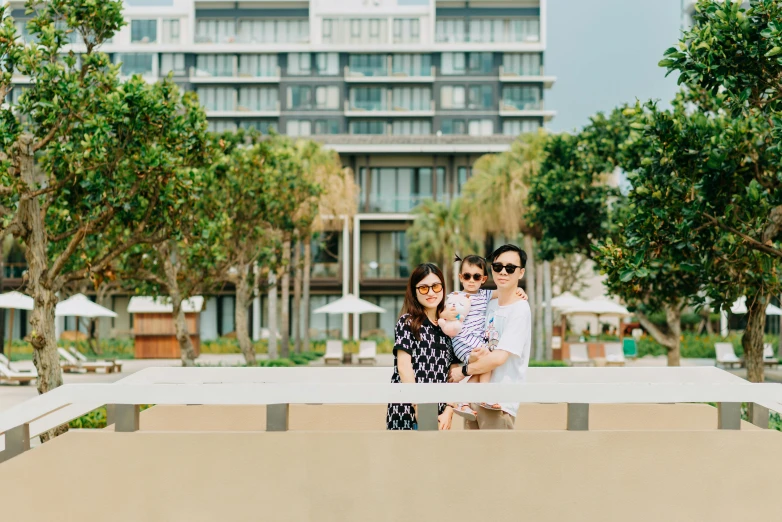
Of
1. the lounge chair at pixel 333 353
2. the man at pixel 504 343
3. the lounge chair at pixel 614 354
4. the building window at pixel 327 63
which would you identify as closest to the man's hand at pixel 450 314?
the man at pixel 504 343

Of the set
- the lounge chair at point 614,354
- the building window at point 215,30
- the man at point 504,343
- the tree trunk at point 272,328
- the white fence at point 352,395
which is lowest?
the lounge chair at point 614,354

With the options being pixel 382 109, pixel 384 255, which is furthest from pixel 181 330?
pixel 382 109

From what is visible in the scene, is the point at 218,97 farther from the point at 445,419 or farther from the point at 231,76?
the point at 445,419

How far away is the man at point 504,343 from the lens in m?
5.26

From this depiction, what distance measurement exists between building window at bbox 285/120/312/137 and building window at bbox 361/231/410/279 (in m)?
15.2

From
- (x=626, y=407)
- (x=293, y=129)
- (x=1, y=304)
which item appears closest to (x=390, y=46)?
(x=293, y=129)

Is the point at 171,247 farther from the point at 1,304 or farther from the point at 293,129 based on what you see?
the point at 293,129

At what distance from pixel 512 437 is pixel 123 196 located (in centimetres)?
876

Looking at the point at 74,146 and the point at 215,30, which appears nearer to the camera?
the point at 74,146

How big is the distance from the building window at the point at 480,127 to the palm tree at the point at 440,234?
2105 cm

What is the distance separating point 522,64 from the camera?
69.3m

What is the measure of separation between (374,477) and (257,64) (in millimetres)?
66769

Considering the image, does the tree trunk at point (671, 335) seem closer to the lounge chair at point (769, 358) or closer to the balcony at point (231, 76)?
the lounge chair at point (769, 358)

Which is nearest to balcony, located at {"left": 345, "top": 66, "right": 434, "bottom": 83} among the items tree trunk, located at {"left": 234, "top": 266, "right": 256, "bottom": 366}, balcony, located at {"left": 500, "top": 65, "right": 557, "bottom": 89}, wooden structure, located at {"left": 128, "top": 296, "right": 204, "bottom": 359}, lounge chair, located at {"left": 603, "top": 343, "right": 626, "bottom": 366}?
balcony, located at {"left": 500, "top": 65, "right": 557, "bottom": 89}
